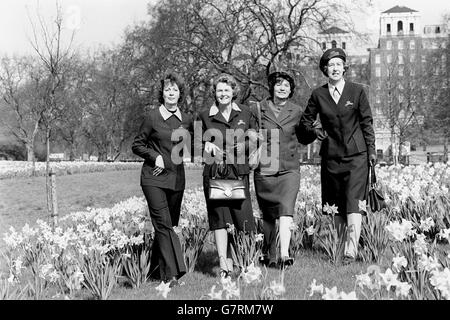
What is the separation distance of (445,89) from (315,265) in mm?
23340

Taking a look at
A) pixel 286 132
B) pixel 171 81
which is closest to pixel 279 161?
pixel 286 132

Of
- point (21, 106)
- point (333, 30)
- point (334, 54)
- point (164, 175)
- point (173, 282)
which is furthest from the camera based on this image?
point (21, 106)

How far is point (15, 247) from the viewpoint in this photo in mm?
4965

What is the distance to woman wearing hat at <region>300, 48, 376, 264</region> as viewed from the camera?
4578 mm

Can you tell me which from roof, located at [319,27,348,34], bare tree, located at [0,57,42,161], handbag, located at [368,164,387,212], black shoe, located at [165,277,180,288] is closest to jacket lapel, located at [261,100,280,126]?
handbag, located at [368,164,387,212]

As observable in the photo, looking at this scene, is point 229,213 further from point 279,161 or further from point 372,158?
point 372,158

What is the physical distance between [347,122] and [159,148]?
1.63 m

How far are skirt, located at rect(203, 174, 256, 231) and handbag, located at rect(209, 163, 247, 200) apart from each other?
0.25ft

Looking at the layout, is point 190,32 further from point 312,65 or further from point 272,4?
point 312,65

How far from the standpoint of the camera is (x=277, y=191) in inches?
182

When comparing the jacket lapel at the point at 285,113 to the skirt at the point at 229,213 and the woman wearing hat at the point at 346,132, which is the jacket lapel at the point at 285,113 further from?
the skirt at the point at 229,213

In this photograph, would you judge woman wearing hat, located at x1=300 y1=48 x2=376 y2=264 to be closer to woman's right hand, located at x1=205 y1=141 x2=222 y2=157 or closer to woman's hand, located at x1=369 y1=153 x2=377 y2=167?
woman's hand, located at x1=369 y1=153 x2=377 y2=167

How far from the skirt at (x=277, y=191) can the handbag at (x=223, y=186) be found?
43cm
